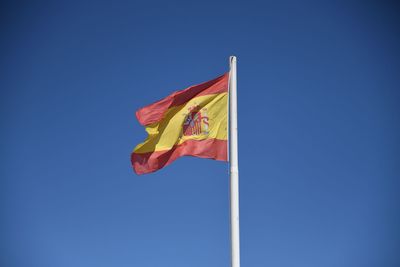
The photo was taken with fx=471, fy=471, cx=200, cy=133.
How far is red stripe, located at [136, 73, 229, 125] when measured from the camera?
12023mm

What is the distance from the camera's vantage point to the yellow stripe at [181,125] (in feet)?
38.5

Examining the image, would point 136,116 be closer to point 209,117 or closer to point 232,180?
point 209,117

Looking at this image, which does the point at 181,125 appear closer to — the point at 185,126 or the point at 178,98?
the point at 185,126

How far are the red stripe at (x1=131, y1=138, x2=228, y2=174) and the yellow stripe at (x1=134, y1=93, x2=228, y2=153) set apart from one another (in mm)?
120

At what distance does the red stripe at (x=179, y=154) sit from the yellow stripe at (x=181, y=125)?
120 millimetres

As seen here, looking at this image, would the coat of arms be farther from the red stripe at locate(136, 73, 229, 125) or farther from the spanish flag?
the red stripe at locate(136, 73, 229, 125)

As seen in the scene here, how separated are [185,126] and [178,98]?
0.80 metres

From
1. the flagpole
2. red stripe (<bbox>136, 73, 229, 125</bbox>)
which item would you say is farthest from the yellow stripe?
the flagpole

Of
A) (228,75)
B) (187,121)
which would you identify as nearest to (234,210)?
(187,121)

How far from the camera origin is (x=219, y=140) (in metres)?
11.5

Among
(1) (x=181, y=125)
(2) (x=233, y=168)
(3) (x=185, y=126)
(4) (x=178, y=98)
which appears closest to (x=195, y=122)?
(3) (x=185, y=126)

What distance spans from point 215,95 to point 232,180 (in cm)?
242

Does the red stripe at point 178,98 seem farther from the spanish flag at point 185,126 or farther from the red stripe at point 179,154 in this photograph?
the red stripe at point 179,154

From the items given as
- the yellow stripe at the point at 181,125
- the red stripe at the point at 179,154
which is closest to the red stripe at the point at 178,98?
the yellow stripe at the point at 181,125
